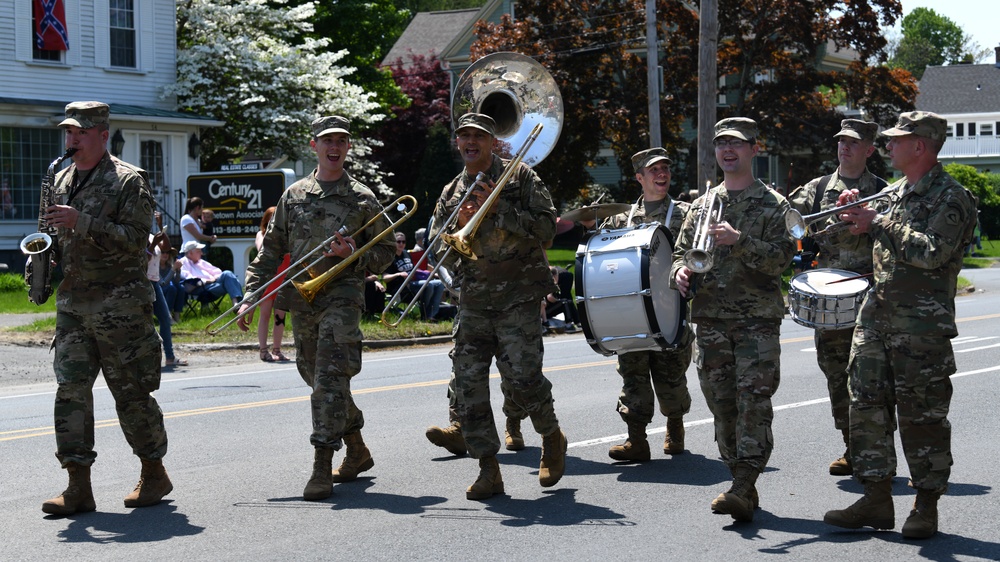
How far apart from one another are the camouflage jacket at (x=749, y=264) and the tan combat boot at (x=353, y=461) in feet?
8.15

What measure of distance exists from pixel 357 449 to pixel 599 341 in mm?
1773

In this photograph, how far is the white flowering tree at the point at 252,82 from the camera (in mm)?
32844

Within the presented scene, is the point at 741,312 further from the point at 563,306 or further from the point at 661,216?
A: the point at 563,306

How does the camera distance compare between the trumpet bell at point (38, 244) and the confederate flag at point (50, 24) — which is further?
the confederate flag at point (50, 24)

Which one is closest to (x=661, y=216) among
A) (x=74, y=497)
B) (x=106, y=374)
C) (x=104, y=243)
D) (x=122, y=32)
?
(x=104, y=243)

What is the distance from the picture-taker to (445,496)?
7.77 metres

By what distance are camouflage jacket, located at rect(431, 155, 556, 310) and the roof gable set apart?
2927 inches

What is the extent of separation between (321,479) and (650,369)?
8.45 ft

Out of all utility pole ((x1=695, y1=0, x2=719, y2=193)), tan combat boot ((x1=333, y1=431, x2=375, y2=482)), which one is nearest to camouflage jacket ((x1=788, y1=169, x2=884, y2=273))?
tan combat boot ((x1=333, y1=431, x2=375, y2=482))

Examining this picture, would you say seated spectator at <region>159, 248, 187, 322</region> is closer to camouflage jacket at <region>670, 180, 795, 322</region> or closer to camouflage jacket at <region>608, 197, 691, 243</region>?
camouflage jacket at <region>608, 197, 691, 243</region>

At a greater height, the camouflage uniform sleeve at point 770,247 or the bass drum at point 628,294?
the camouflage uniform sleeve at point 770,247

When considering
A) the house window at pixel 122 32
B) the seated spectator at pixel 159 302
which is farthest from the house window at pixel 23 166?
the seated spectator at pixel 159 302

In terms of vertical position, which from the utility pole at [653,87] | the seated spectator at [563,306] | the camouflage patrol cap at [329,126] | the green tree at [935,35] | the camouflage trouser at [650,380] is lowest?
the seated spectator at [563,306]

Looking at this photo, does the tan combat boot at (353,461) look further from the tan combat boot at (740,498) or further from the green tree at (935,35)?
the green tree at (935,35)
